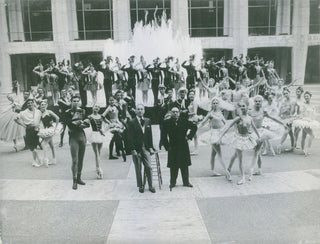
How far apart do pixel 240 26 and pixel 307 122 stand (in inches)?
916

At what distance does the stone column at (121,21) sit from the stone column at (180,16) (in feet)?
13.3

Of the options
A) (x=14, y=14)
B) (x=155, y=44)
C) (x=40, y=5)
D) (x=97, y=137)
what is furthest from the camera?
(x=40, y=5)

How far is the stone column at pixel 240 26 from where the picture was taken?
31484 mm

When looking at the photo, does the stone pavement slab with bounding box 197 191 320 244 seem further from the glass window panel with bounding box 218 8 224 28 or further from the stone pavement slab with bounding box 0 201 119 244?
the glass window panel with bounding box 218 8 224 28

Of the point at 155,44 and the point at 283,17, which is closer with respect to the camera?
the point at 155,44

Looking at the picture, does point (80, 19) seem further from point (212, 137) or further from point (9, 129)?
point (212, 137)

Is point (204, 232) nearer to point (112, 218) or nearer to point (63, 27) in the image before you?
point (112, 218)

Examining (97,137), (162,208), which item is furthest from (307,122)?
(97,137)

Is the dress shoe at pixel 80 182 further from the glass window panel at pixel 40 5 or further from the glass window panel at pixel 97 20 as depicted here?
the glass window panel at pixel 97 20

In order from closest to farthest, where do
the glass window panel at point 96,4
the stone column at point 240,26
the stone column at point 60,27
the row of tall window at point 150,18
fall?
the stone column at point 60,27 → the row of tall window at point 150,18 → the stone column at point 240,26 → the glass window panel at point 96,4

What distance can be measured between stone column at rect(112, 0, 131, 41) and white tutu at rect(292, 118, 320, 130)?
2387 centimetres

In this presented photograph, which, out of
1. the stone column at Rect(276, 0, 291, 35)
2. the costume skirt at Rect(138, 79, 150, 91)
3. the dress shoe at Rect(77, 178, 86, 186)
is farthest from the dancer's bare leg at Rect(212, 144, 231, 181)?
the stone column at Rect(276, 0, 291, 35)

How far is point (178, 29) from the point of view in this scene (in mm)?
32375

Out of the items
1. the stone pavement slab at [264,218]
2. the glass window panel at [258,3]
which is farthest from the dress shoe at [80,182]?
the glass window panel at [258,3]
